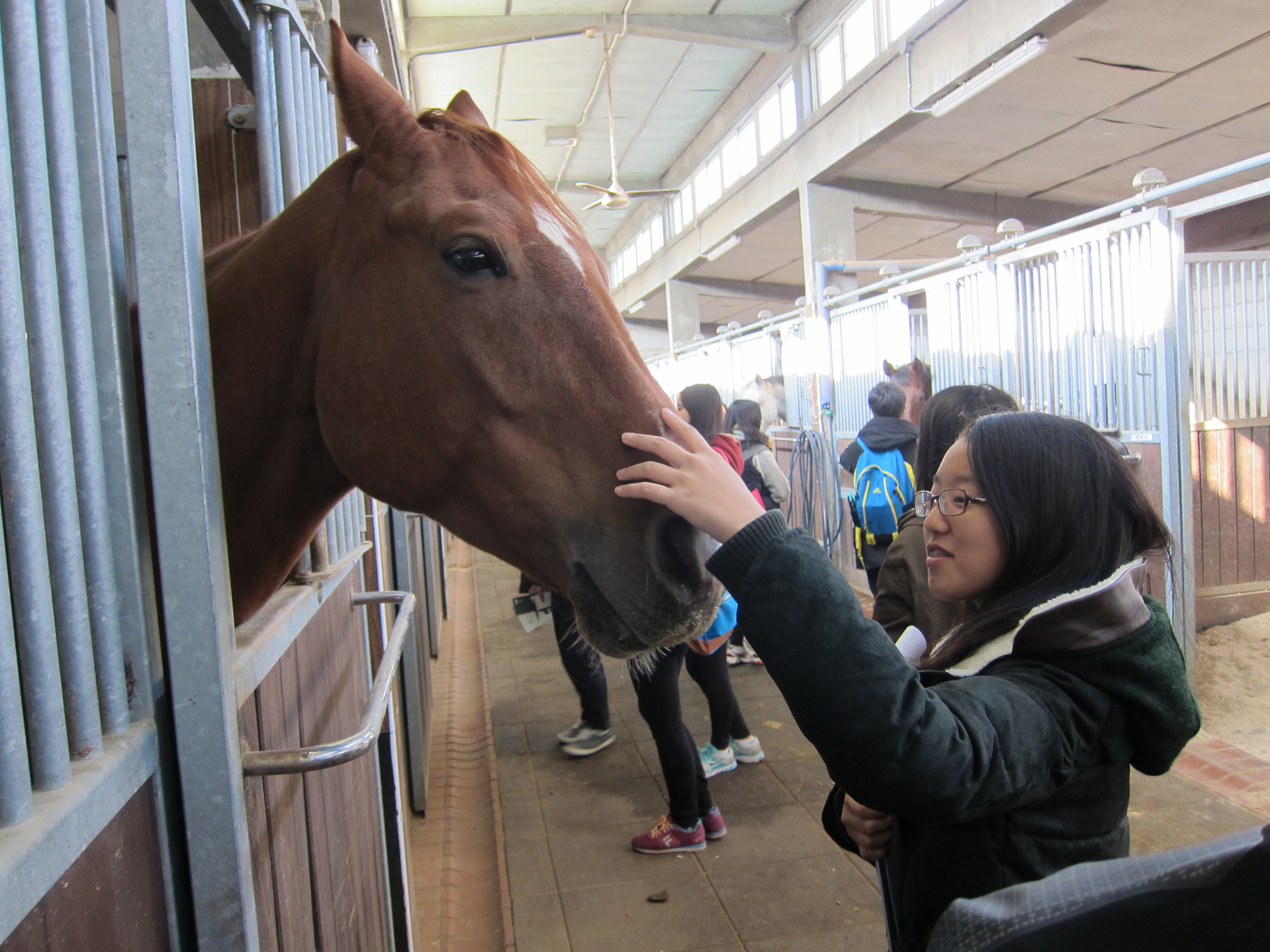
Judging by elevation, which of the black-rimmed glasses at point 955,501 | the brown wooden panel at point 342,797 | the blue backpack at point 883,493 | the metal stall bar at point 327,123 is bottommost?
the brown wooden panel at point 342,797

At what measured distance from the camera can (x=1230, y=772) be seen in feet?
12.5

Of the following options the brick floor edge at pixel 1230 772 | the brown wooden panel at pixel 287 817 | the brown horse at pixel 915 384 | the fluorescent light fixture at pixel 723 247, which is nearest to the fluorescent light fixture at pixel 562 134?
the fluorescent light fixture at pixel 723 247

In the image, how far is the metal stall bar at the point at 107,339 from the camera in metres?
0.73

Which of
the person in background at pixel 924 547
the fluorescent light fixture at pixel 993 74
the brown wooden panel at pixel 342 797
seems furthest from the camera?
the fluorescent light fixture at pixel 993 74

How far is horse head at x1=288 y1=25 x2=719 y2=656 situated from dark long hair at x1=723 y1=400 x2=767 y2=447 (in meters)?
4.06

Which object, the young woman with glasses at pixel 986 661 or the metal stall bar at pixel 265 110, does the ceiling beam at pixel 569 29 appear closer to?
the metal stall bar at pixel 265 110

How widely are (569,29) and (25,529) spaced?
1087 cm

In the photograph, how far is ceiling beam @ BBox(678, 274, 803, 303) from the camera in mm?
18219

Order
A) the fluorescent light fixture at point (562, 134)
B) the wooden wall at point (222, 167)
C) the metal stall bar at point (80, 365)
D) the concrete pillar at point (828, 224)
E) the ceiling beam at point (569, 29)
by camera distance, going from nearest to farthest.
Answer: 1. the metal stall bar at point (80, 365)
2. the wooden wall at point (222, 167)
3. the ceiling beam at point (569, 29)
4. the concrete pillar at point (828, 224)
5. the fluorescent light fixture at point (562, 134)

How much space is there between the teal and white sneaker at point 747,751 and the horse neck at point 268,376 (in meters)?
3.26

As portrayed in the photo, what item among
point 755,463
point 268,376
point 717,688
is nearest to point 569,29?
point 755,463

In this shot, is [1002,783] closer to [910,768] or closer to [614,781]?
[910,768]

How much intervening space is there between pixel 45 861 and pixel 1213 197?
5071 millimetres

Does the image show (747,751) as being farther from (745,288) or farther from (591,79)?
(745,288)
